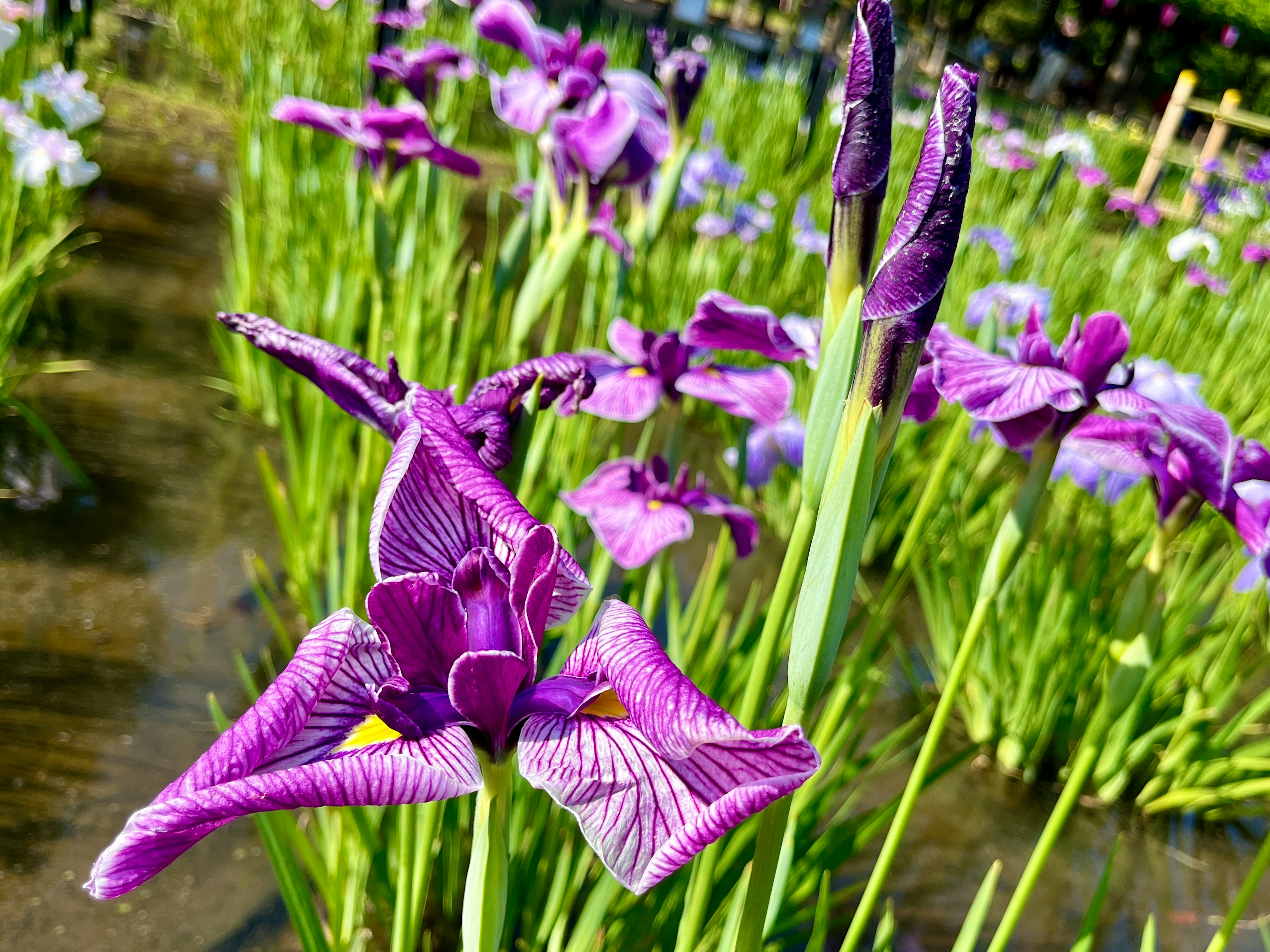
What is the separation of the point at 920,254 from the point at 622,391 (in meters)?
0.93

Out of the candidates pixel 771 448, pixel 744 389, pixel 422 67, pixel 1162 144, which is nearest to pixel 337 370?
pixel 744 389

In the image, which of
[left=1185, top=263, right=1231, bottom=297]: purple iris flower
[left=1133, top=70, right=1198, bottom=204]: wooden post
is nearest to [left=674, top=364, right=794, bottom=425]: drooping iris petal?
[left=1185, top=263, right=1231, bottom=297]: purple iris flower

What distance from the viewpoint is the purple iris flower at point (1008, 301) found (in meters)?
3.07

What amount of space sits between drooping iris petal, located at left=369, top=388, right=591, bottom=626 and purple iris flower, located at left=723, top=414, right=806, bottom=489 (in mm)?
1384

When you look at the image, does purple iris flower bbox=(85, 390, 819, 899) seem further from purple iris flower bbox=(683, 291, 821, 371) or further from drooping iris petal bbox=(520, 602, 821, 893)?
purple iris flower bbox=(683, 291, 821, 371)

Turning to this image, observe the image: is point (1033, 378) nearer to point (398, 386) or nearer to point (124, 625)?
point (398, 386)

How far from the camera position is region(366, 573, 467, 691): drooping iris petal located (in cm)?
65

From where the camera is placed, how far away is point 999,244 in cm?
418

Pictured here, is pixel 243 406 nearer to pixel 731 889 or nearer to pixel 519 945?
pixel 519 945

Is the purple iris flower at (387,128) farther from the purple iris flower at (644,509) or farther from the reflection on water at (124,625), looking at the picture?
the reflection on water at (124,625)

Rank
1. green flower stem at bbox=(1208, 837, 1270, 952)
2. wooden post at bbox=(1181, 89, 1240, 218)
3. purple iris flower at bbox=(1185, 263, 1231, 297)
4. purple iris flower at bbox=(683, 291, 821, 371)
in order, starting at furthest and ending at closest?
1. wooden post at bbox=(1181, 89, 1240, 218)
2. purple iris flower at bbox=(1185, 263, 1231, 297)
3. purple iris flower at bbox=(683, 291, 821, 371)
4. green flower stem at bbox=(1208, 837, 1270, 952)

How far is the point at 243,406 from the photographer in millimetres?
2896

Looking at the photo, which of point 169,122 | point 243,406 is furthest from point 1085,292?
point 169,122

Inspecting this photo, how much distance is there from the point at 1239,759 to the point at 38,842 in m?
2.59
